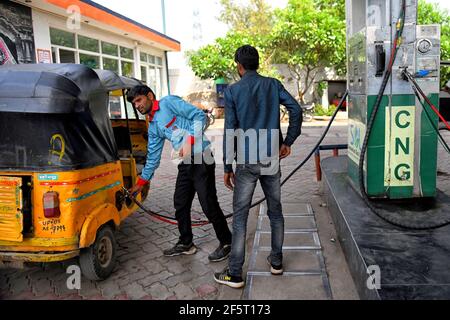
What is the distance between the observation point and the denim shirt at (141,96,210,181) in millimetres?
3945

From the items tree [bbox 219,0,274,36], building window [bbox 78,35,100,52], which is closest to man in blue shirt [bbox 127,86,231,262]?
building window [bbox 78,35,100,52]

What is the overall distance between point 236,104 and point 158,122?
986 millimetres

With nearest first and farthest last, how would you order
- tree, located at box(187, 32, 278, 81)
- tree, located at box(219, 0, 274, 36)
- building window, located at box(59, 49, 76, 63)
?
building window, located at box(59, 49, 76, 63), tree, located at box(187, 32, 278, 81), tree, located at box(219, 0, 274, 36)

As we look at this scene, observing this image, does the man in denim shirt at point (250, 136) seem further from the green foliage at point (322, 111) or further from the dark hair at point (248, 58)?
the green foliage at point (322, 111)

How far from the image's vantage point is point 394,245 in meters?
3.26

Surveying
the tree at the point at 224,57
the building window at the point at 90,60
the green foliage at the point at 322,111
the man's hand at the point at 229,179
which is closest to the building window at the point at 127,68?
the building window at the point at 90,60

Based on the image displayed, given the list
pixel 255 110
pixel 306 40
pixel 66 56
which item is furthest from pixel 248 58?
pixel 306 40

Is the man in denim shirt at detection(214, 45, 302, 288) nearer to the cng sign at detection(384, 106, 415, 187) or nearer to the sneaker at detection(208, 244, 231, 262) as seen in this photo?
the sneaker at detection(208, 244, 231, 262)

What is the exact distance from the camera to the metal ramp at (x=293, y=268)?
3.33 m

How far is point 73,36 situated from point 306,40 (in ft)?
34.7

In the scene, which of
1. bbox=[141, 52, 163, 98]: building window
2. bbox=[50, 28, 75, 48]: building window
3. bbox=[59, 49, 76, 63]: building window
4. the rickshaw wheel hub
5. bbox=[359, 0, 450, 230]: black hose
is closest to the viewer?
bbox=[359, 0, 450, 230]: black hose

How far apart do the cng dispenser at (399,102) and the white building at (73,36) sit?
25.5ft

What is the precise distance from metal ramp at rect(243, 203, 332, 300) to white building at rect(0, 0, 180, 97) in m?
7.37

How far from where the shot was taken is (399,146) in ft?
13.8
